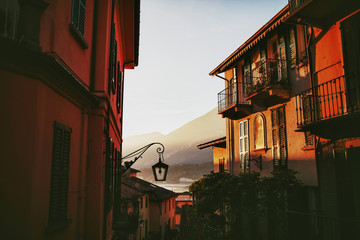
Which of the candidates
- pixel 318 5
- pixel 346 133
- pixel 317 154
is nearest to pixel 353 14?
pixel 318 5

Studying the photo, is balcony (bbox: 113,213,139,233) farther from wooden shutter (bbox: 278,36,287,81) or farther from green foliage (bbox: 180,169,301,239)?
wooden shutter (bbox: 278,36,287,81)

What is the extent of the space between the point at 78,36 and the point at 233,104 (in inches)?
419

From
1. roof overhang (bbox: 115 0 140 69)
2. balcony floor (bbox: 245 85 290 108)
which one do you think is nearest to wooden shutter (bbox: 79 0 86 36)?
roof overhang (bbox: 115 0 140 69)

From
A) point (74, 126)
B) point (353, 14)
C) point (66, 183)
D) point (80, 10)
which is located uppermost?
point (353, 14)

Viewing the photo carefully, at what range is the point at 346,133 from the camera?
856cm

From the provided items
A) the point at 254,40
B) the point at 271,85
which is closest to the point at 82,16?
the point at 271,85

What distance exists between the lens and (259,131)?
1395 centimetres

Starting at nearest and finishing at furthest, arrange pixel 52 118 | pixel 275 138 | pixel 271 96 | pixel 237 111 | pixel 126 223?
pixel 52 118 < pixel 126 223 < pixel 271 96 < pixel 275 138 < pixel 237 111

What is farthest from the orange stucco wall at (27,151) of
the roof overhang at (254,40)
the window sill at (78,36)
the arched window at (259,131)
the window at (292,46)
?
the arched window at (259,131)

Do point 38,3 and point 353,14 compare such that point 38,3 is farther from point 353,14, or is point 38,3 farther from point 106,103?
point 353,14

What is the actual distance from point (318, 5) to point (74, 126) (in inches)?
289

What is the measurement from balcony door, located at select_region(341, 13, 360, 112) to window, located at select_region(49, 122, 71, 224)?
261 inches

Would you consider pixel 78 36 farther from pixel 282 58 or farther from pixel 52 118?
pixel 282 58

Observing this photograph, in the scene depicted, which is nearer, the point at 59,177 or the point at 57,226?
the point at 57,226
